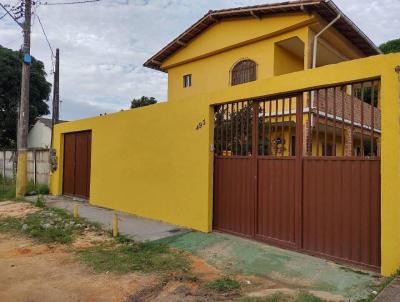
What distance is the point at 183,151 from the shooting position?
7812 mm

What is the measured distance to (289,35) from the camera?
11125 millimetres

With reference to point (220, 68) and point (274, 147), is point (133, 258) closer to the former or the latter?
point (274, 147)

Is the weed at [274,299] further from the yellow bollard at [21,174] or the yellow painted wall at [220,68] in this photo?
the yellow bollard at [21,174]

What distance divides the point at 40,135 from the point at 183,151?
2752cm

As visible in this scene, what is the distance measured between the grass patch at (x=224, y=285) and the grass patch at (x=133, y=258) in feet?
2.34

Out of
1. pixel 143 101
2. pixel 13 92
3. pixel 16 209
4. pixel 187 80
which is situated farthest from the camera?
pixel 143 101

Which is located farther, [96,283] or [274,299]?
[96,283]

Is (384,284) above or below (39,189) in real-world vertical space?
below

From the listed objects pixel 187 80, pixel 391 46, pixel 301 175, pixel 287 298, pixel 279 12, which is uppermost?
pixel 391 46

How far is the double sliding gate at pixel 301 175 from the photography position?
4.93 meters

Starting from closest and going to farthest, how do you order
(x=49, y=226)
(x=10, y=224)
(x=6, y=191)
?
1. (x=49, y=226)
2. (x=10, y=224)
3. (x=6, y=191)

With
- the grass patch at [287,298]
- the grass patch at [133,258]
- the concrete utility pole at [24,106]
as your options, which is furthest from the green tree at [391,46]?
the grass patch at [287,298]

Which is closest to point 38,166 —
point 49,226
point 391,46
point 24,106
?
point 24,106

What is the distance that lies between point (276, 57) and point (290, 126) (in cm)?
631
